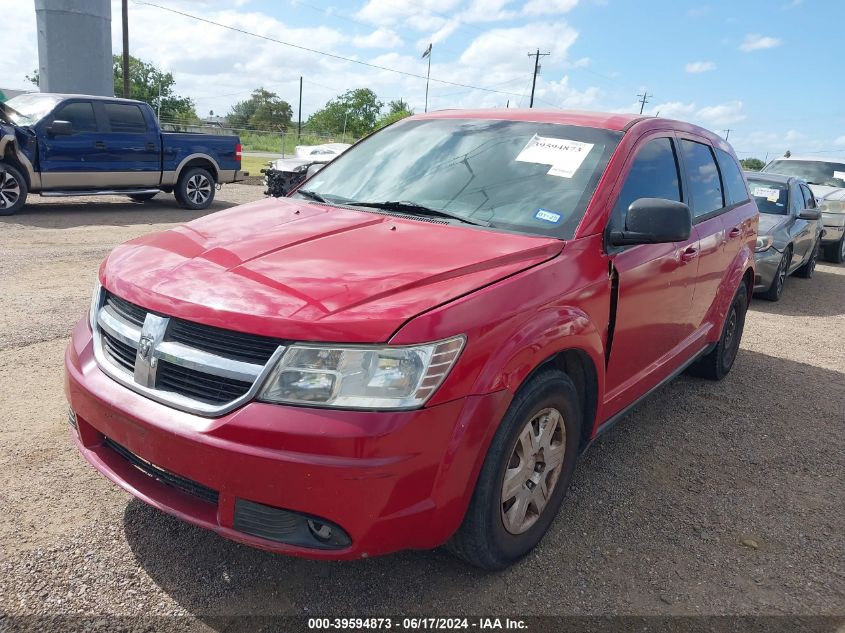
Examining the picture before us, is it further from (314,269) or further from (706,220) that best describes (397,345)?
(706,220)

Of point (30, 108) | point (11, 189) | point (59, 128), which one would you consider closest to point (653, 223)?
point (59, 128)

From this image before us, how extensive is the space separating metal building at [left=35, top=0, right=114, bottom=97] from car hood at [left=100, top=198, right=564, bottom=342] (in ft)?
56.3

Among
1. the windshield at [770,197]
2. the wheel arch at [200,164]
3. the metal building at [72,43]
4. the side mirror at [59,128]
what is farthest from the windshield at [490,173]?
the metal building at [72,43]

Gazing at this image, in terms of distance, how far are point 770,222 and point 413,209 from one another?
725 centimetres

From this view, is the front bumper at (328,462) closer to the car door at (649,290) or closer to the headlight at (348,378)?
the headlight at (348,378)

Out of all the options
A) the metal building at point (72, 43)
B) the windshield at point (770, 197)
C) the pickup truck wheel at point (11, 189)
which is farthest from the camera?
the metal building at point (72, 43)

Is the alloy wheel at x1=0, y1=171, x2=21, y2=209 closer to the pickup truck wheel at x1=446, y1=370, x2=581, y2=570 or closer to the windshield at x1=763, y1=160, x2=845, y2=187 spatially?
the pickup truck wheel at x1=446, y1=370, x2=581, y2=570

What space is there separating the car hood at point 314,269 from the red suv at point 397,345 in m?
0.01

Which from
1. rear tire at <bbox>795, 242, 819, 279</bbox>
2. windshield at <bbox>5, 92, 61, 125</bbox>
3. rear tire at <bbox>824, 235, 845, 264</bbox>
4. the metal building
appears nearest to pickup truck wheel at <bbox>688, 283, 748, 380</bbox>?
rear tire at <bbox>795, 242, 819, 279</bbox>

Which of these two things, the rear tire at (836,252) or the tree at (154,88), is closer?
the rear tire at (836,252)

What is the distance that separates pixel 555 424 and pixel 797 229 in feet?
26.3

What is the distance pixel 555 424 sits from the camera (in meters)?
2.62

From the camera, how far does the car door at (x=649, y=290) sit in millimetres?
3004

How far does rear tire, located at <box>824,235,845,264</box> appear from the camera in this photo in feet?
42.2
